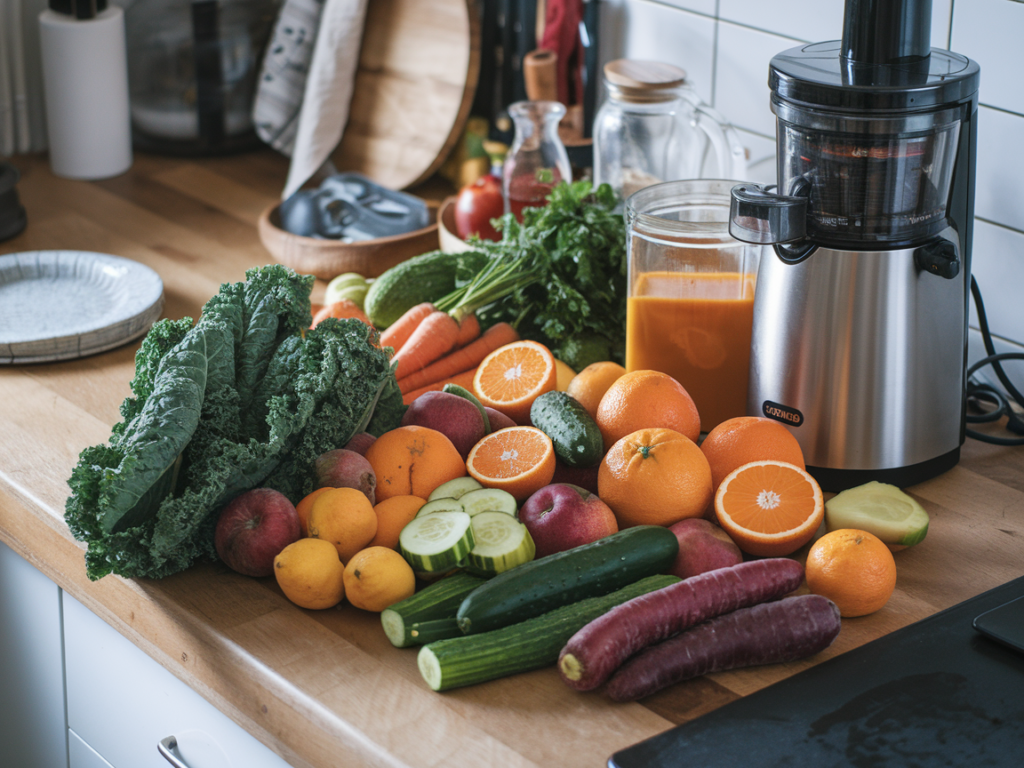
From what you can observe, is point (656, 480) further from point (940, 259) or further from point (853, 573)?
point (940, 259)

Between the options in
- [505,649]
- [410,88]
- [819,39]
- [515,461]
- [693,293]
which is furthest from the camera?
[410,88]

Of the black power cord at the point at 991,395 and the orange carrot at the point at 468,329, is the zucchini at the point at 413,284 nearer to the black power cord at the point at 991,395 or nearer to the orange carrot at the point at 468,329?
the orange carrot at the point at 468,329

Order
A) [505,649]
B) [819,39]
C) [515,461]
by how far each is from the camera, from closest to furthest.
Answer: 1. [505,649]
2. [515,461]
3. [819,39]

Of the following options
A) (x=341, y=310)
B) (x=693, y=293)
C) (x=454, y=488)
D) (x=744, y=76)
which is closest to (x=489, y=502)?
(x=454, y=488)

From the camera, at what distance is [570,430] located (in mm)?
1039

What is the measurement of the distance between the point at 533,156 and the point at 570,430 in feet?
2.12

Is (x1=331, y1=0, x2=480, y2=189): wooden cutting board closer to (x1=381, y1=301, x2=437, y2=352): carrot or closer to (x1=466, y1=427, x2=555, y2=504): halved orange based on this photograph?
(x1=381, y1=301, x2=437, y2=352): carrot

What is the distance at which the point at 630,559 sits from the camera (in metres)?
0.88

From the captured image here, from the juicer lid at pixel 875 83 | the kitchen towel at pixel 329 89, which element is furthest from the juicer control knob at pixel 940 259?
the kitchen towel at pixel 329 89

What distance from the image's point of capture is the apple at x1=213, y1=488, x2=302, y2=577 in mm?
912

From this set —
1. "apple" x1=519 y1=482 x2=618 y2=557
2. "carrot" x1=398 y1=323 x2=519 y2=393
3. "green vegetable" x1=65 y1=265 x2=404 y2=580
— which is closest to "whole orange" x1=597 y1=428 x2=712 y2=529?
"apple" x1=519 y1=482 x2=618 y2=557

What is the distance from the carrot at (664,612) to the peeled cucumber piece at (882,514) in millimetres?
125

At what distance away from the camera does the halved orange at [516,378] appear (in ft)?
3.82

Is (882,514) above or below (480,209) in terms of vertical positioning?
below
